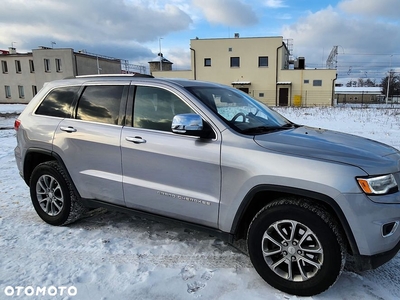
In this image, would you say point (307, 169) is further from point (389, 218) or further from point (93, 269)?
point (93, 269)

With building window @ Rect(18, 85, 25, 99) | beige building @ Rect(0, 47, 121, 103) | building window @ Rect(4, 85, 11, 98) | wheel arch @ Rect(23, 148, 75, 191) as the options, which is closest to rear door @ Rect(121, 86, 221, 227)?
wheel arch @ Rect(23, 148, 75, 191)

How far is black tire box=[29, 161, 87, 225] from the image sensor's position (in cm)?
376

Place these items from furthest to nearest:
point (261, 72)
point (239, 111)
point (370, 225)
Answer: point (261, 72)
point (239, 111)
point (370, 225)

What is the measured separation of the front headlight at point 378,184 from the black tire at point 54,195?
10.1 feet

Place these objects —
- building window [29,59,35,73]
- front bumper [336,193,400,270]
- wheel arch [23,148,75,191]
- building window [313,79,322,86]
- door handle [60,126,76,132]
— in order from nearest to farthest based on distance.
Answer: front bumper [336,193,400,270]
door handle [60,126,76,132]
wheel arch [23,148,75,191]
building window [313,79,322,86]
building window [29,59,35,73]

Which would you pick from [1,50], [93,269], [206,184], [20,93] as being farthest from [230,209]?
[1,50]

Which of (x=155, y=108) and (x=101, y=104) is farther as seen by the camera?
(x=101, y=104)

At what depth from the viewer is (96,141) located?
3.41m

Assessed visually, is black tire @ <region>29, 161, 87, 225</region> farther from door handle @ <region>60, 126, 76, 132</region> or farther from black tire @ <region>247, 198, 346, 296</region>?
black tire @ <region>247, 198, 346, 296</region>

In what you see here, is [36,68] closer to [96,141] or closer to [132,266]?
[96,141]

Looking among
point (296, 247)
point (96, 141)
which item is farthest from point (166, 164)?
point (296, 247)

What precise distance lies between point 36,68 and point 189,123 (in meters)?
45.0

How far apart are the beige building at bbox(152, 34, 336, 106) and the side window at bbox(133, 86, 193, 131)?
3339cm

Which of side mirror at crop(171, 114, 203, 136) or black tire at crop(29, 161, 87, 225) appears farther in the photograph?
black tire at crop(29, 161, 87, 225)
